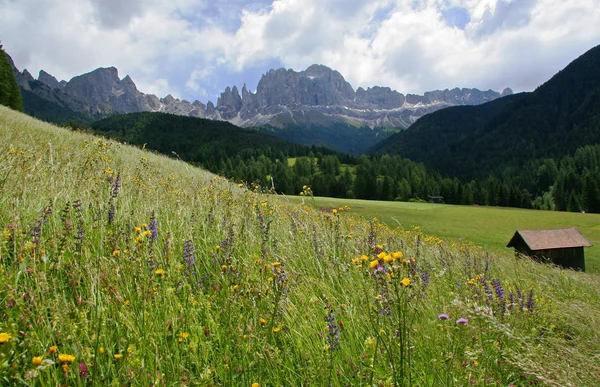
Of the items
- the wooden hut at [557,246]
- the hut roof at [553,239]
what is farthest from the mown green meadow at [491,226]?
the hut roof at [553,239]

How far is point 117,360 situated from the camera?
7.61 ft

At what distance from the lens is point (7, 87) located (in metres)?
49.2

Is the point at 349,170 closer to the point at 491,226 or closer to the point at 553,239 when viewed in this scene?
the point at 491,226

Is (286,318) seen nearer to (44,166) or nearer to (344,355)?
(344,355)

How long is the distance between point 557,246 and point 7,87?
7013 centimetres

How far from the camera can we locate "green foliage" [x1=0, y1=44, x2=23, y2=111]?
4819 cm

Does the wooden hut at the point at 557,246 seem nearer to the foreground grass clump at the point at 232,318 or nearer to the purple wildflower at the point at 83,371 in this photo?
the foreground grass clump at the point at 232,318

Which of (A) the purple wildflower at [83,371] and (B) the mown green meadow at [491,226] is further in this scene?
(B) the mown green meadow at [491,226]

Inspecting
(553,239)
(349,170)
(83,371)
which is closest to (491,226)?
(553,239)

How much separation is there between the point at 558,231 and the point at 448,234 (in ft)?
22.7

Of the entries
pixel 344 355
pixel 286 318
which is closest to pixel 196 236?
pixel 286 318

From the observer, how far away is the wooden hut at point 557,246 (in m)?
19.4

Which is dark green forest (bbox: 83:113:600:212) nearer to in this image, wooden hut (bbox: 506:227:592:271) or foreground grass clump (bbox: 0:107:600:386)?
wooden hut (bbox: 506:227:592:271)

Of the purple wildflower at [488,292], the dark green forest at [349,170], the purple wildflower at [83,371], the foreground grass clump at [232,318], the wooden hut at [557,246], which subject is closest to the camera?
the purple wildflower at [83,371]
